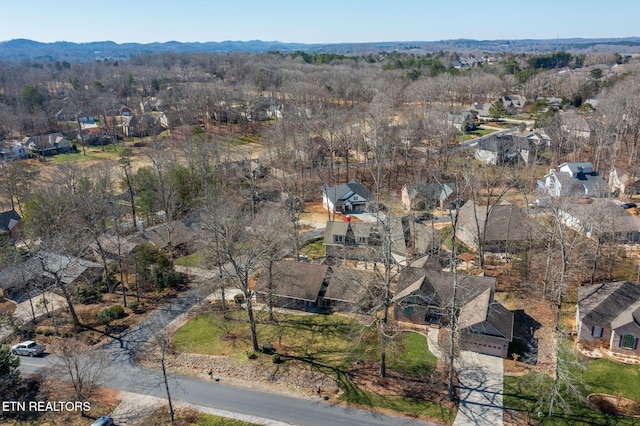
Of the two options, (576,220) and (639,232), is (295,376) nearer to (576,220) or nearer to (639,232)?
(576,220)

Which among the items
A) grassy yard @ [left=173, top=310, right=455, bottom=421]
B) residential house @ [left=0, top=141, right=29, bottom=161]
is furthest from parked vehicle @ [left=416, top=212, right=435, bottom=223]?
→ residential house @ [left=0, top=141, right=29, bottom=161]

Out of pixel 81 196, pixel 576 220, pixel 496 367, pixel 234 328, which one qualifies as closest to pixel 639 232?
pixel 576 220

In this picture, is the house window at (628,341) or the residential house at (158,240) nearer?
the house window at (628,341)

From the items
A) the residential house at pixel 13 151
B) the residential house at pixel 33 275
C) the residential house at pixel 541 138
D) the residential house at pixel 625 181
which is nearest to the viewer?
the residential house at pixel 33 275

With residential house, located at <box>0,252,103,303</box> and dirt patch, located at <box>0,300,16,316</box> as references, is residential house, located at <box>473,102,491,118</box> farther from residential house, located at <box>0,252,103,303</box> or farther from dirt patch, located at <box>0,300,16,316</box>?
dirt patch, located at <box>0,300,16,316</box>

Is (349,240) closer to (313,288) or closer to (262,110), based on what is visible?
(313,288)

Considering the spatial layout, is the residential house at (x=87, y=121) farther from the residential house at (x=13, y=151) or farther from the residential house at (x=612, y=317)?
the residential house at (x=612, y=317)

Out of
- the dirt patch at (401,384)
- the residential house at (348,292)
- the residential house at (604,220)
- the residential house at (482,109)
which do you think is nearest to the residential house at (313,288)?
the residential house at (348,292)
